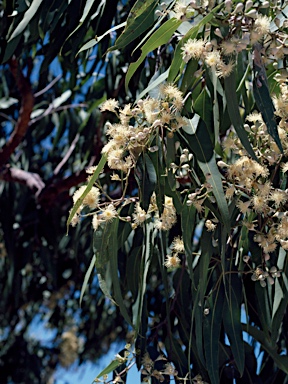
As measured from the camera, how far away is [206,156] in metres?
1.32

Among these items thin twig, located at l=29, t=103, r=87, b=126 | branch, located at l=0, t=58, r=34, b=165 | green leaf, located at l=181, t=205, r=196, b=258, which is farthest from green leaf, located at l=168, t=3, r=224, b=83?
thin twig, located at l=29, t=103, r=87, b=126

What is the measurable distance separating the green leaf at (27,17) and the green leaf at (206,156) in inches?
25.3

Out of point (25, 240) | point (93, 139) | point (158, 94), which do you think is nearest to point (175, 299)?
point (158, 94)

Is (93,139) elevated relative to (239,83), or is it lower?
elevated

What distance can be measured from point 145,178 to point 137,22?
29cm

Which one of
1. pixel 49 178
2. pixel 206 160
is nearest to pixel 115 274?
pixel 206 160

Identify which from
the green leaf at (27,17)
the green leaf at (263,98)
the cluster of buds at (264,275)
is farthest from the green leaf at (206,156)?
the green leaf at (27,17)

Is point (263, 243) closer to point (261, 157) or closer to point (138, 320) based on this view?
point (261, 157)

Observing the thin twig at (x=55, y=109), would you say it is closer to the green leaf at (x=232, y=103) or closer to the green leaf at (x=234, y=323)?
the green leaf at (x=234, y=323)

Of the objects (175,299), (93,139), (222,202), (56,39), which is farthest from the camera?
(93,139)

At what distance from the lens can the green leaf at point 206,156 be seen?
1233 mm

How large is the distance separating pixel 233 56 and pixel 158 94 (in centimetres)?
14

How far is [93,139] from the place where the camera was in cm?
292

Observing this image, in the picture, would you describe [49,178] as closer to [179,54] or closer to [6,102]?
[6,102]
